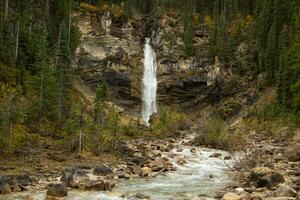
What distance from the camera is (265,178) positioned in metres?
23.7

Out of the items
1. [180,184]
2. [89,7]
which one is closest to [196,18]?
[89,7]

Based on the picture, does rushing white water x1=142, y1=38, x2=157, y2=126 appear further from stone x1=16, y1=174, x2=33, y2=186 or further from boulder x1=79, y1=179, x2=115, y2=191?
boulder x1=79, y1=179, x2=115, y2=191

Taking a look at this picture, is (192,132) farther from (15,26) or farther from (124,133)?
(15,26)

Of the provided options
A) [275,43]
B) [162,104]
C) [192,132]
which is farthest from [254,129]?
[162,104]

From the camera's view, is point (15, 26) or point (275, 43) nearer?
point (15, 26)

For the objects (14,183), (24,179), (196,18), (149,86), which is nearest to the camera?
(14,183)

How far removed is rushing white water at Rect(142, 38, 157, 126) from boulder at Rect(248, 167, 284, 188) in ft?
166

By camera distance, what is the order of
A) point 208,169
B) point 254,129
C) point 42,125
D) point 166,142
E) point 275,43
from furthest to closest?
point 275,43 < point 254,129 < point 166,142 < point 42,125 < point 208,169

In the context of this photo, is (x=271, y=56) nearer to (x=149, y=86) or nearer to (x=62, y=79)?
(x=149, y=86)

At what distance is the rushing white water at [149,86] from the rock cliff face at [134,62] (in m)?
0.92

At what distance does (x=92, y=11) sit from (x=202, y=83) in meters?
24.7

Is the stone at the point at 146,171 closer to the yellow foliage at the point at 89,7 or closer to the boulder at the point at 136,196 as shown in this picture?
the boulder at the point at 136,196

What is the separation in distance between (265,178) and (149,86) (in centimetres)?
5635

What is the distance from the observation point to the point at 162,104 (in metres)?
78.6
